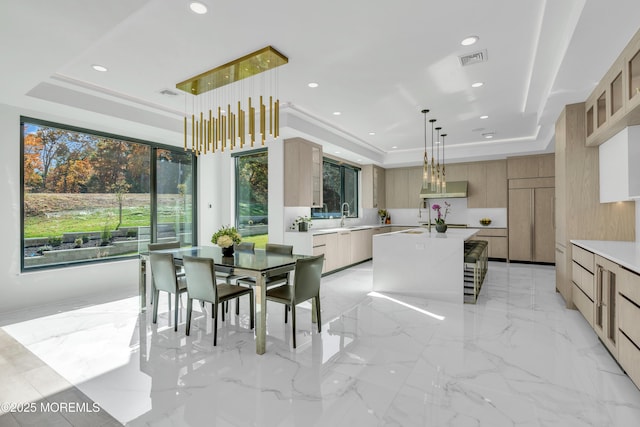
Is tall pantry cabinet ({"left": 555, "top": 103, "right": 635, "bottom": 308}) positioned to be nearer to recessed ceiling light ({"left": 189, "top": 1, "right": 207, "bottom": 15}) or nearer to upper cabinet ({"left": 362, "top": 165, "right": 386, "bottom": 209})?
recessed ceiling light ({"left": 189, "top": 1, "right": 207, "bottom": 15})

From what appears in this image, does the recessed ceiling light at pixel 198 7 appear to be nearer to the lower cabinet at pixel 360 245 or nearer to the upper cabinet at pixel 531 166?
the lower cabinet at pixel 360 245

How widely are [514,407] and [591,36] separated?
2.79m

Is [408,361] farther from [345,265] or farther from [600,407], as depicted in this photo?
[345,265]

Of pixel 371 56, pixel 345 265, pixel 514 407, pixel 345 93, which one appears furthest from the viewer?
pixel 345 265

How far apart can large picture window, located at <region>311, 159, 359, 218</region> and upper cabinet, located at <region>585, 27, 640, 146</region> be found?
4.60 m

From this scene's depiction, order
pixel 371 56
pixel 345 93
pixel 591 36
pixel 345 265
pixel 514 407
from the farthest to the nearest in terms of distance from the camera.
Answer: pixel 345 265 → pixel 345 93 → pixel 371 56 → pixel 591 36 → pixel 514 407

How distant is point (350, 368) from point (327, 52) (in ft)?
9.46

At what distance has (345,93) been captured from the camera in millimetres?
4281

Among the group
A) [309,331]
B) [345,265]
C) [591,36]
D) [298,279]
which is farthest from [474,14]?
[345,265]

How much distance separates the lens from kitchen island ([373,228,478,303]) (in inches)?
175

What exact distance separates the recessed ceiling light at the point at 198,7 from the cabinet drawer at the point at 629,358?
12.7 ft

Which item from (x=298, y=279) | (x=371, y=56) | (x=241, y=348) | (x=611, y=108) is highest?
(x=371, y=56)

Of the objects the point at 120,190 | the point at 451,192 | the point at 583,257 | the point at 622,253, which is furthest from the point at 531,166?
the point at 120,190

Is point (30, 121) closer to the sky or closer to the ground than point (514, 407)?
closer to the sky
